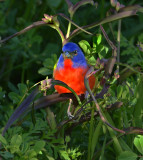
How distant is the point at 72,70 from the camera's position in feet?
3.68

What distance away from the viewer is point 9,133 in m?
1.10

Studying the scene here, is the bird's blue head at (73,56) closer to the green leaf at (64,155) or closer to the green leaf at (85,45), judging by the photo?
the green leaf at (85,45)

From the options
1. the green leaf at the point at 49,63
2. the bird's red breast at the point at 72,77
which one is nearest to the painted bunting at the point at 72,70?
the bird's red breast at the point at 72,77

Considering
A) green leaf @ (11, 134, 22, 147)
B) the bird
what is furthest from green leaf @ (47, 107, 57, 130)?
green leaf @ (11, 134, 22, 147)

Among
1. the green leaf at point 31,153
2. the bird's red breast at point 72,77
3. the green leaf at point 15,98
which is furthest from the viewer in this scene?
the green leaf at point 15,98

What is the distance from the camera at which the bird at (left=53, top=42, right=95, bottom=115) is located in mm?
1096

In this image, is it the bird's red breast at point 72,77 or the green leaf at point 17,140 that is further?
the bird's red breast at point 72,77

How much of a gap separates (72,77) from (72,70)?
0.11ft

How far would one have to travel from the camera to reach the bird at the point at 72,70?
3.59 feet

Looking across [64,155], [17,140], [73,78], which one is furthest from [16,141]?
[73,78]

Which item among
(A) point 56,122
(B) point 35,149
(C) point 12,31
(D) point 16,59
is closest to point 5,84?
(D) point 16,59

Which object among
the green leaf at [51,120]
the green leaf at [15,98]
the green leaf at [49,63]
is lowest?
the green leaf at [51,120]

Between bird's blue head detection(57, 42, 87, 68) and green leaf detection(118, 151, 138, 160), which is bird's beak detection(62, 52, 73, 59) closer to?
bird's blue head detection(57, 42, 87, 68)

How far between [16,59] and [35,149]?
1.54 metres
